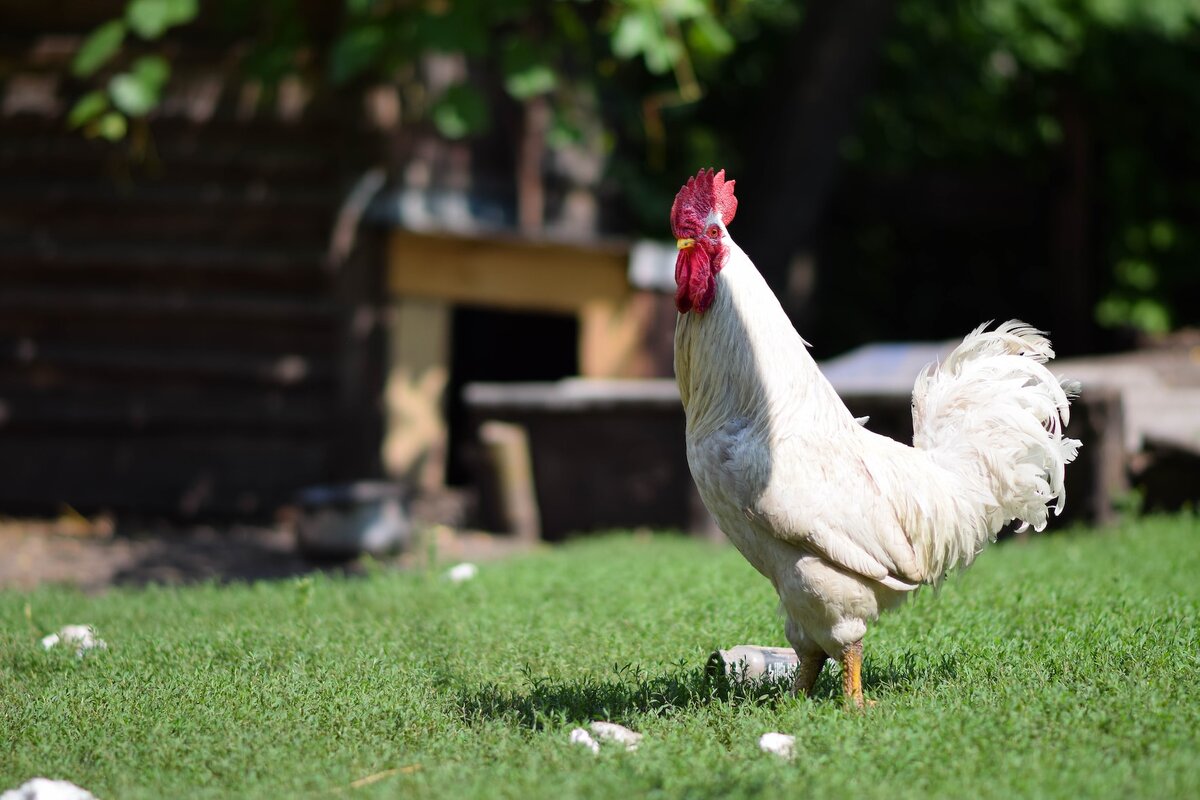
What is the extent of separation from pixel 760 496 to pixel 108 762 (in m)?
2.15

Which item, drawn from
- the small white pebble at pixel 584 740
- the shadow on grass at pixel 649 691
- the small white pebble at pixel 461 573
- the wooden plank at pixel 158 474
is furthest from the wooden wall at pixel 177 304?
the small white pebble at pixel 584 740

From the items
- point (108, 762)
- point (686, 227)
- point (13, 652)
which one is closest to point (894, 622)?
point (686, 227)

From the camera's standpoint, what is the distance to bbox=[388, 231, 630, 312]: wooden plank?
1070cm

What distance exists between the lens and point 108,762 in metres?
3.74

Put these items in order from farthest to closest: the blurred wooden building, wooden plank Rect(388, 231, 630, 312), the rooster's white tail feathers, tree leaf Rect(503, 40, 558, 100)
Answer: wooden plank Rect(388, 231, 630, 312) < the blurred wooden building < tree leaf Rect(503, 40, 558, 100) < the rooster's white tail feathers

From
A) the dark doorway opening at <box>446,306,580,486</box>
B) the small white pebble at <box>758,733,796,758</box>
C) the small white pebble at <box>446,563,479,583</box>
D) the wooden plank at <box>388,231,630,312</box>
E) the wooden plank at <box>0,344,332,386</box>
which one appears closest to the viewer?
the small white pebble at <box>758,733,796,758</box>

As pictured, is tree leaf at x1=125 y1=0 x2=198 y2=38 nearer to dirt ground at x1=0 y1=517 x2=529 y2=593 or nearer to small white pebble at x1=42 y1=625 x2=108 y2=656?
dirt ground at x1=0 y1=517 x2=529 y2=593

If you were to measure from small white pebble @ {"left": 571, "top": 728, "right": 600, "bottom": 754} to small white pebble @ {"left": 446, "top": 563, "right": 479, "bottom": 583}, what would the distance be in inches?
113

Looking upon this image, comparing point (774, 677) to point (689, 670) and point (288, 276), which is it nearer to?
point (689, 670)

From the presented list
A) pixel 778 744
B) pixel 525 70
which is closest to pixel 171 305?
pixel 525 70

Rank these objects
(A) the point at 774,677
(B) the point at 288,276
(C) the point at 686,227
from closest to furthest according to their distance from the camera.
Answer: (C) the point at 686,227 → (A) the point at 774,677 → (B) the point at 288,276

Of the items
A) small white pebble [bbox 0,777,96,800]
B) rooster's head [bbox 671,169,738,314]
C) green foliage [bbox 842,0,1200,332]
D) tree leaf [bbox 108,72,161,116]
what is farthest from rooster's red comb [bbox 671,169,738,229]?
green foliage [bbox 842,0,1200,332]

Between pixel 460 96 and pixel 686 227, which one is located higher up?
pixel 460 96

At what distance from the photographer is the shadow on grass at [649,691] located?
4.14 meters
